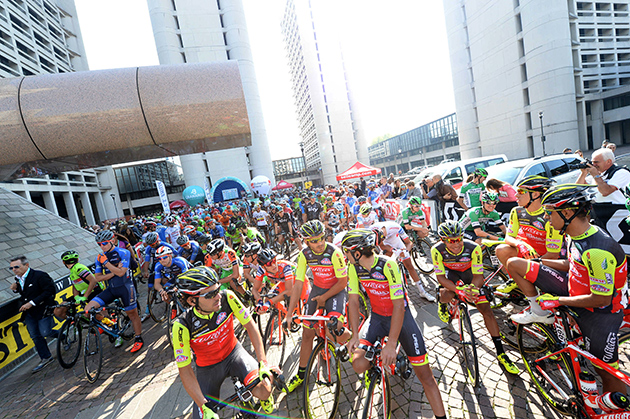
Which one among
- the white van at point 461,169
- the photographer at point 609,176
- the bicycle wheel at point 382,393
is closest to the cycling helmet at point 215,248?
the bicycle wheel at point 382,393

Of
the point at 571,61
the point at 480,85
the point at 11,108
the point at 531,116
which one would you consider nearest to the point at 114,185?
the point at 11,108

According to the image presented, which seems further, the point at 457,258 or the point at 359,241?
the point at 457,258

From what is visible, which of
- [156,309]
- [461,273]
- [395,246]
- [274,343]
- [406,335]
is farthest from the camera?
[156,309]

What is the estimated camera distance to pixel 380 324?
10.7 feet

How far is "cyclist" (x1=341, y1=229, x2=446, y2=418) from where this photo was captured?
273cm

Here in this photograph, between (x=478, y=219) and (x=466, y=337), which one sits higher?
(x=478, y=219)

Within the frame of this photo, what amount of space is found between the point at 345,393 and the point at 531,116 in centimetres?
4076

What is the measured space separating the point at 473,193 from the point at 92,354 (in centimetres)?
886

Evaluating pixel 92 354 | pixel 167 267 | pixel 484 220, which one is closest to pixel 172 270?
pixel 167 267

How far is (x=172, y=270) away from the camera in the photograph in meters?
5.52

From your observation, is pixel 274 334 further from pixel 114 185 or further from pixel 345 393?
pixel 114 185

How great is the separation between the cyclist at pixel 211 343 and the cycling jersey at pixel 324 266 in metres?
1.18

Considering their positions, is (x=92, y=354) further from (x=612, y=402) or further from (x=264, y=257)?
(x=612, y=402)

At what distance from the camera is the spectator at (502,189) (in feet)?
18.7
